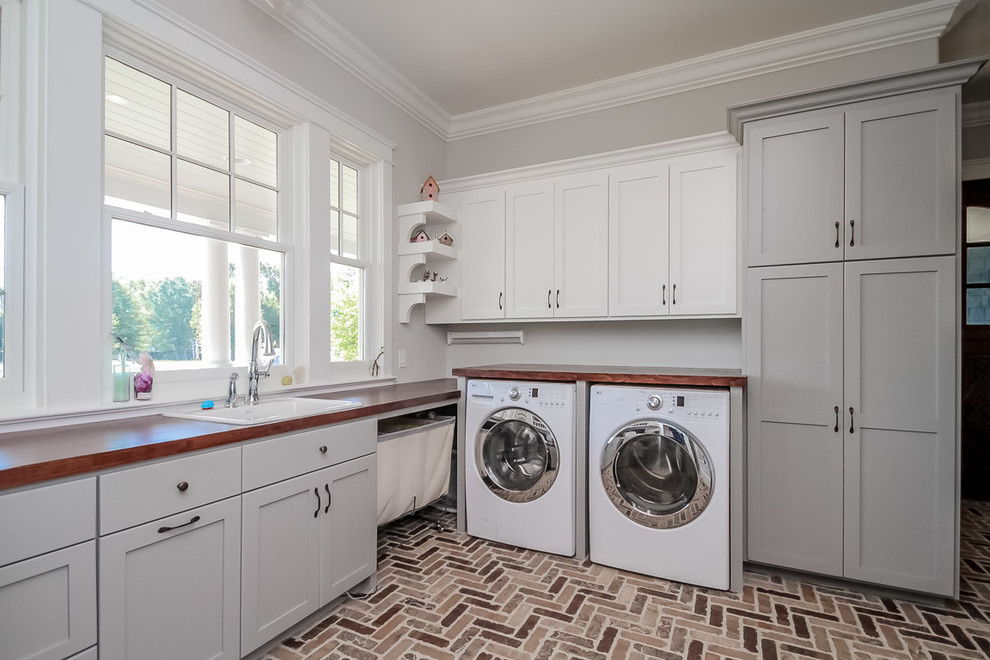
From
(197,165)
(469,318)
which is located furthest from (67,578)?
(469,318)

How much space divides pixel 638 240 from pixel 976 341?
2962mm

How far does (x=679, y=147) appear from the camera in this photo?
2879 mm

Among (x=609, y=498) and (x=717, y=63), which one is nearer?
(x=609, y=498)

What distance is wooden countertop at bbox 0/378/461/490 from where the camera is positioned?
1193mm

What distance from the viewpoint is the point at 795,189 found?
238cm

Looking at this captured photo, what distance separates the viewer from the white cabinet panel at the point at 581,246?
3098 millimetres

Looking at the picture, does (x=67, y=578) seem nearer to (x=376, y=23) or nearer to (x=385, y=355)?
(x=385, y=355)

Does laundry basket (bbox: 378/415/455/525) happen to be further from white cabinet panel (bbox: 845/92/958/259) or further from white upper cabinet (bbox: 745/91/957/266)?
white cabinet panel (bbox: 845/92/958/259)

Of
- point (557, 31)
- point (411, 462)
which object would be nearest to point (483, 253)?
point (557, 31)

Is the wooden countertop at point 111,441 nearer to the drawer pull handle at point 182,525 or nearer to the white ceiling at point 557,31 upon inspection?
the drawer pull handle at point 182,525

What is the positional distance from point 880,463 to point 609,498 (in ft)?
3.98

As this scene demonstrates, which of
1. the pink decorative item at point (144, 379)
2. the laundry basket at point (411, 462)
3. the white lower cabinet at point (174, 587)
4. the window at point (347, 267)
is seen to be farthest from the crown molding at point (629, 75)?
the white lower cabinet at point (174, 587)

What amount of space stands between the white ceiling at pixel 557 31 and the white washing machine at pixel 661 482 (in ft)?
6.48

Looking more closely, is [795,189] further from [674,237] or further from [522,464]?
[522,464]
